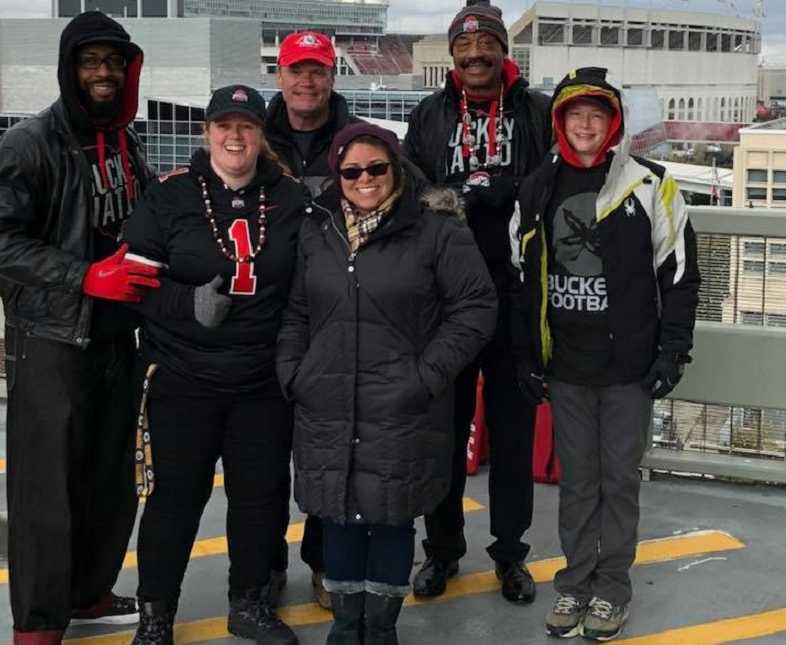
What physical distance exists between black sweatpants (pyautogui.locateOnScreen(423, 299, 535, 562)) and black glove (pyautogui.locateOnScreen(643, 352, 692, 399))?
23.1 inches

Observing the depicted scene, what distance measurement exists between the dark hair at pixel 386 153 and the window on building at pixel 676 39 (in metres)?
135

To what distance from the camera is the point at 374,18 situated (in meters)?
158

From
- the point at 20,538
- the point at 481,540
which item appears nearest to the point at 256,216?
the point at 20,538

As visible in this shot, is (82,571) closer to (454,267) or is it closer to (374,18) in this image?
(454,267)

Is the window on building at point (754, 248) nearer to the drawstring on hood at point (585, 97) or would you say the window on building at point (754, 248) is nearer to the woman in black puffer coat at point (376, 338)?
the drawstring on hood at point (585, 97)

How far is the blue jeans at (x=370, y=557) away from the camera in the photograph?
3.49 metres

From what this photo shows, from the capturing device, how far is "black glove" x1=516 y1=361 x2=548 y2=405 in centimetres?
382

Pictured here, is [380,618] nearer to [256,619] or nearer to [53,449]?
[256,619]

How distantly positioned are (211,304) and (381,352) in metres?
0.53

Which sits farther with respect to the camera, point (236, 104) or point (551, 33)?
point (551, 33)

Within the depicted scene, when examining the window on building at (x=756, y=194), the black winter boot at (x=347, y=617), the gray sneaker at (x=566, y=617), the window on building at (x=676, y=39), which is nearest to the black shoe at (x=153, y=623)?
the black winter boot at (x=347, y=617)

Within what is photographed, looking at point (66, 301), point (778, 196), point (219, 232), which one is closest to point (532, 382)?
point (219, 232)

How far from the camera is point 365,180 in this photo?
11.1ft

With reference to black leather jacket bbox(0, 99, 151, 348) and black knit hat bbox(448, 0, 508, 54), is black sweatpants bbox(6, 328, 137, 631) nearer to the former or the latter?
black leather jacket bbox(0, 99, 151, 348)
